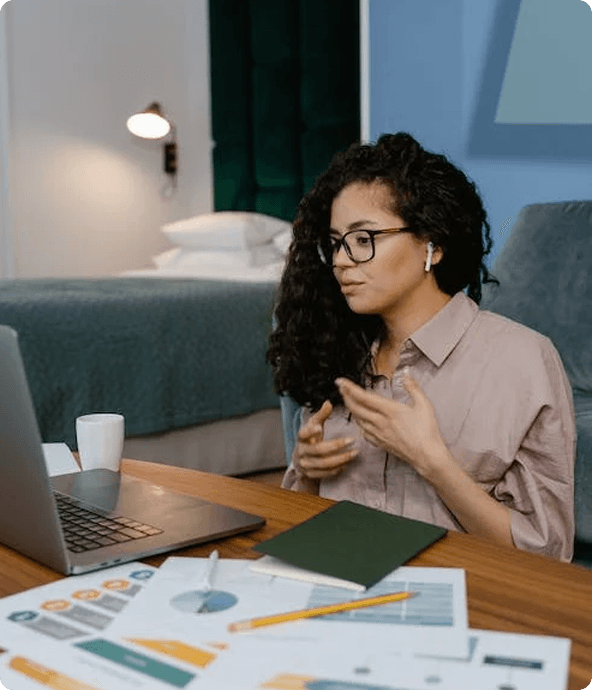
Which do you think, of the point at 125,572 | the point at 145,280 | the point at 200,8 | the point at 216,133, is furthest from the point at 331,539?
the point at 200,8

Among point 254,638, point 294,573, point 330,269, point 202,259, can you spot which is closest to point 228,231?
point 202,259

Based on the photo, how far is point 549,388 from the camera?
138 cm

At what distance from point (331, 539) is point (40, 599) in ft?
0.92

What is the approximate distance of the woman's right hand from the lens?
1341 millimetres

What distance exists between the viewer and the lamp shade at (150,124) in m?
4.66

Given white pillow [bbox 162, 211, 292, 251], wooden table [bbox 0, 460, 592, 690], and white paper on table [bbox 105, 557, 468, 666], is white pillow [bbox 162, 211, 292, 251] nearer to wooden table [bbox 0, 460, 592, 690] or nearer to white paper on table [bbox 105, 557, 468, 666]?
wooden table [bbox 0, 460, 592, 690]

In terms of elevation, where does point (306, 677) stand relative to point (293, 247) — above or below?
below

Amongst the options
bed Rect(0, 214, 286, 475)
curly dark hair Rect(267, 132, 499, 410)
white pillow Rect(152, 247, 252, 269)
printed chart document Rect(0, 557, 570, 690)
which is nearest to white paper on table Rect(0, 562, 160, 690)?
printed chart document Rect(0, 557, 570, 690)

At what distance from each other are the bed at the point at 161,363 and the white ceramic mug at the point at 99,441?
4.58 ft

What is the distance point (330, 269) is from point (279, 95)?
2916 mm

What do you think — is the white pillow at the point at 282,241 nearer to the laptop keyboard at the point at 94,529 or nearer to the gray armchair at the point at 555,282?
the gray armchair at the point at 555,282

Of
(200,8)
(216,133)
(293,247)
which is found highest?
(200,8)

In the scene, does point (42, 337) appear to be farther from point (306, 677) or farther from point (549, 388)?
point (306, 677)

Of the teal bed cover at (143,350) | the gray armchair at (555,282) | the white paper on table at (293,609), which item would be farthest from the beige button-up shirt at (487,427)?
the teal bed cover at (143,350)
